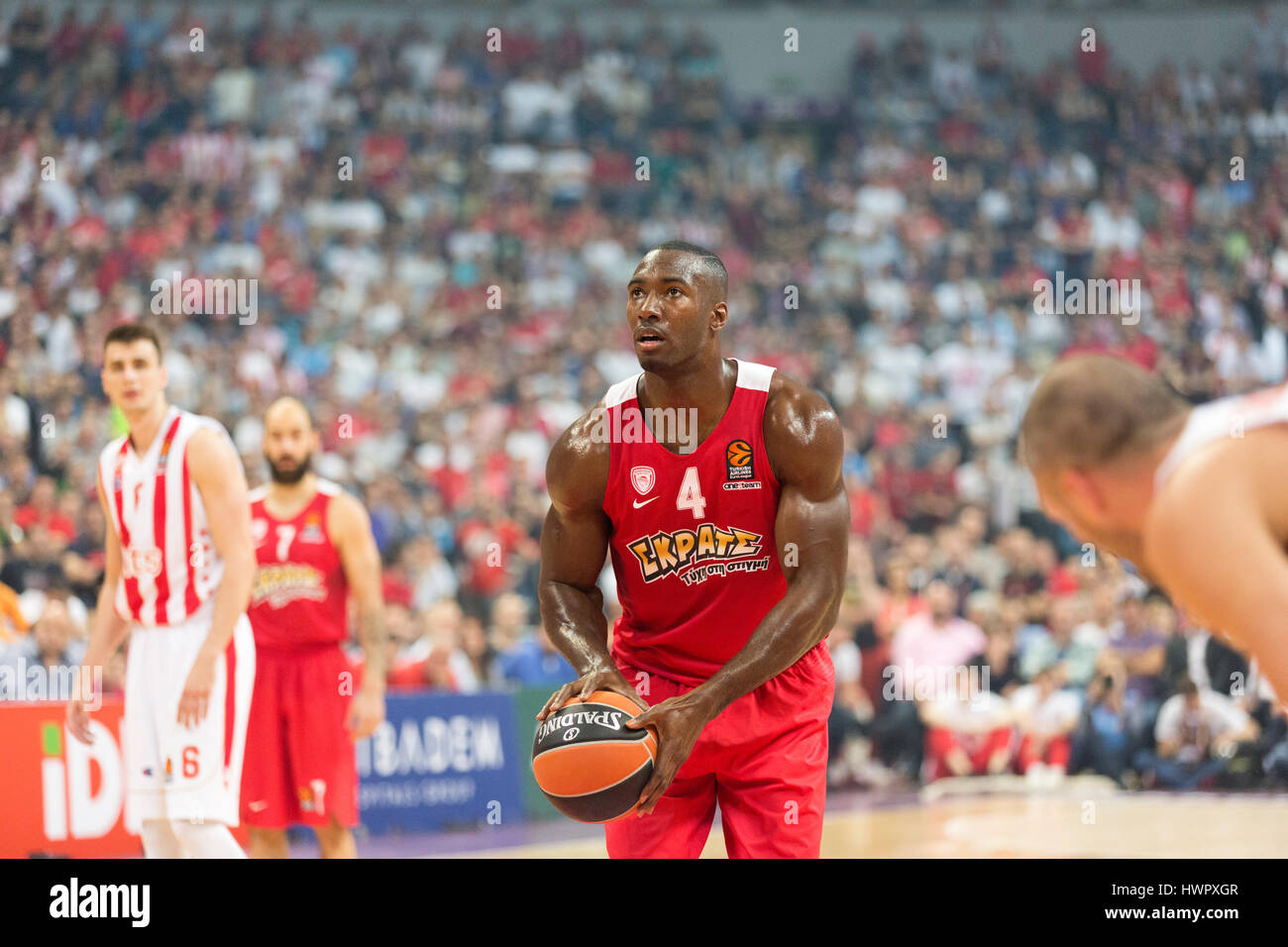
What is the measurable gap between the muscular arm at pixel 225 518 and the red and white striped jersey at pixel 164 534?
47 millimetres

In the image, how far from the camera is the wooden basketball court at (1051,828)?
7.93 metres

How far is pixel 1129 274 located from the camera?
623 inches

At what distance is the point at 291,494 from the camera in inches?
270

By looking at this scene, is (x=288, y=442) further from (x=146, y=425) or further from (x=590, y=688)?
(x=590, y=688)

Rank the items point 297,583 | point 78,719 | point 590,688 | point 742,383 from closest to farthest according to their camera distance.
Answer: point 590,688 → point 742,383 → point 78,719 → point 297,583

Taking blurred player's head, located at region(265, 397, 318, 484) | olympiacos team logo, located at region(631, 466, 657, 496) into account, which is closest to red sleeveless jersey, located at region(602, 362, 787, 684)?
olympiacos team logo, located at region(631, 466, 657, 496)

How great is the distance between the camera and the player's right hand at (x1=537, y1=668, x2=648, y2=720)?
3832 millimetres

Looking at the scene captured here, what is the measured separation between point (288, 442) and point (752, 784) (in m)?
3.48

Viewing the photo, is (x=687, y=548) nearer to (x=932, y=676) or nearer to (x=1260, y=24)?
(x=932, y=676)

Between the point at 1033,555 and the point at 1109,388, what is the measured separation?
9751mm

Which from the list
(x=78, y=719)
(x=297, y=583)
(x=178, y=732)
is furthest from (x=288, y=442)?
(x=178, y=732)

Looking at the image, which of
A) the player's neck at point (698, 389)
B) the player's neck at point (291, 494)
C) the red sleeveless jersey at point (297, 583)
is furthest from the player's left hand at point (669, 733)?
the player's neck at point (291, 494)

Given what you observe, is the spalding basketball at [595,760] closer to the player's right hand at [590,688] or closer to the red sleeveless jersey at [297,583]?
the player's right hand at [590,688]
